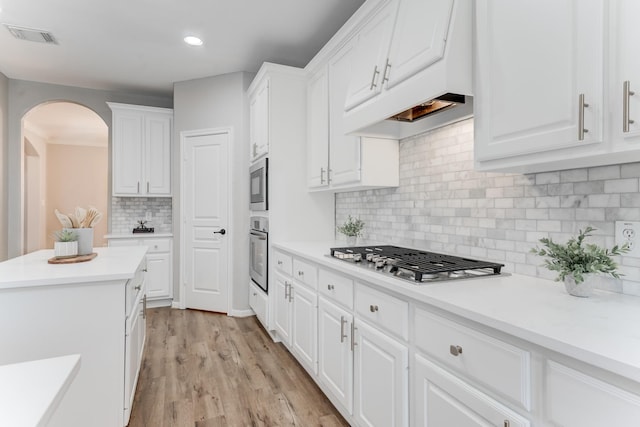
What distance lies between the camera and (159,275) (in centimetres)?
436

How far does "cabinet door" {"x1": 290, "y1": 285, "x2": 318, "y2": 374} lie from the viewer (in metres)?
2.27

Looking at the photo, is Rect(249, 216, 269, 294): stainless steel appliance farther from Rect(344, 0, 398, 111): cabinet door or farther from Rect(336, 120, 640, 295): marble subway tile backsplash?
Rect(344, 0, 398, 111): cabinet door

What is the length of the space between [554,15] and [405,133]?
4.03 ft

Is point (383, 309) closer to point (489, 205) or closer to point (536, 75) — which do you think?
point (489, 205)

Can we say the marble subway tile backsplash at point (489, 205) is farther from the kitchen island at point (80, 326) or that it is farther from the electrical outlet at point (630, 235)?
the kitchen island at point (80, 326)

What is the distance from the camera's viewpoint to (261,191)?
3.35m

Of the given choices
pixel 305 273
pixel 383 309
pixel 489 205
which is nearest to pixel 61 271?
pixel 305 273

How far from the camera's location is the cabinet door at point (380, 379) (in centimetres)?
139

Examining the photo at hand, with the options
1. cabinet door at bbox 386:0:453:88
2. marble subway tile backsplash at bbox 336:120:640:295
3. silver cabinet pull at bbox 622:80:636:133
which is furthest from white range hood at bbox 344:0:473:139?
silver cabinet pull at bbox 622:80:636:133

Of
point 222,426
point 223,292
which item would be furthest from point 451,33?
point 223,292

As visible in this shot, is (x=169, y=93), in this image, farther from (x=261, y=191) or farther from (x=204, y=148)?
(x=261, y=191)

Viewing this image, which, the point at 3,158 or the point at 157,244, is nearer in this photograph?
the point at 3,158

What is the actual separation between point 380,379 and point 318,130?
213cm

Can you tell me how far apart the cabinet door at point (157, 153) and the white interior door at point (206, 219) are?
59 cm
